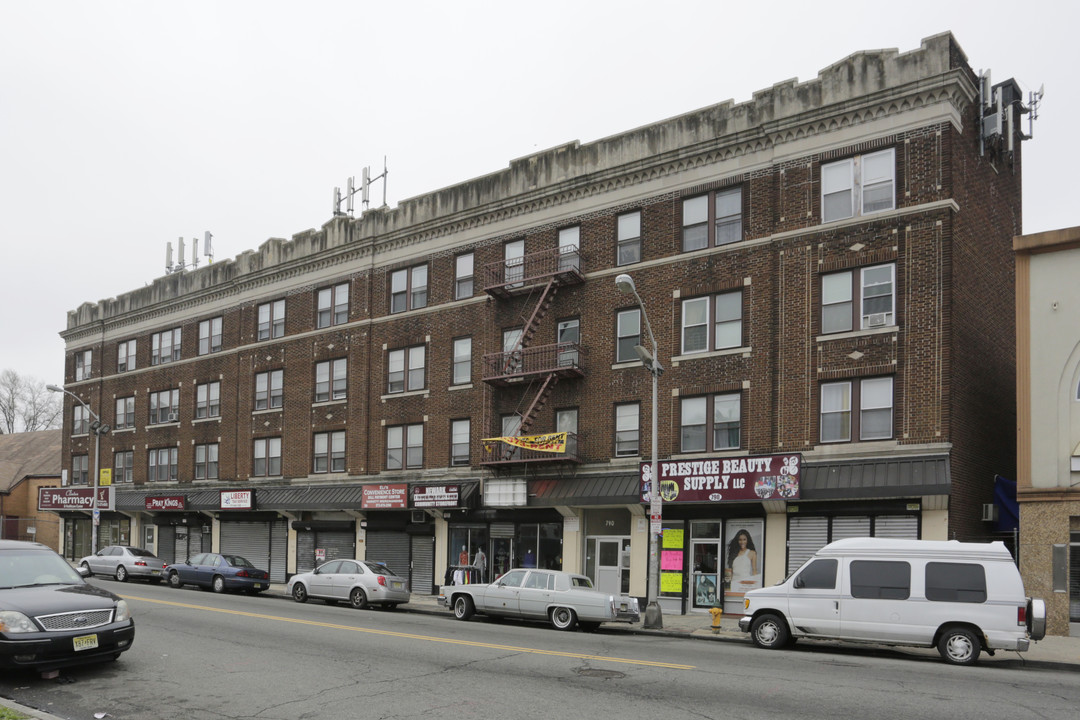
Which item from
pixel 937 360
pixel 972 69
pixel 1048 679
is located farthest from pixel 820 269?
pixel 1048 679

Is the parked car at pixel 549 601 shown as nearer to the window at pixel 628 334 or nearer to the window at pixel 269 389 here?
the window at pixel 628 334

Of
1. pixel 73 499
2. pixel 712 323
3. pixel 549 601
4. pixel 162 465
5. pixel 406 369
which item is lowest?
pixel 73 499

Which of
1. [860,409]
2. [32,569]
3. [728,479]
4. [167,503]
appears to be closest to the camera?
[32,569]

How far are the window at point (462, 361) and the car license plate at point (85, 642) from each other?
20911 millimetres

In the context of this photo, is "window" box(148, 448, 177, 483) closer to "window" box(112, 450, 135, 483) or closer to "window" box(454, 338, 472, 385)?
"window" box(112, 450, 135, 483)

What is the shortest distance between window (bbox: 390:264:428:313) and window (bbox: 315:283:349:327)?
2.76 metres

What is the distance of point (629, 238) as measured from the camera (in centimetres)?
2897

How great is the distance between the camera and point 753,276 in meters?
25.9

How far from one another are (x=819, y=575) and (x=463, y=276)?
746 inches

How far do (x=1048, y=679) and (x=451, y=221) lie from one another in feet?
80.1

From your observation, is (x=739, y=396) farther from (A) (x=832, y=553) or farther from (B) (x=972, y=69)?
(B) (x=972, y=69)

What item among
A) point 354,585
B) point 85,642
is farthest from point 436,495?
point 85,642

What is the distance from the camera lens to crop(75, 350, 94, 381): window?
52.8m

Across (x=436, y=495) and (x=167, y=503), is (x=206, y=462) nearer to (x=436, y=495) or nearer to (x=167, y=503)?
(x=167, y=503)
